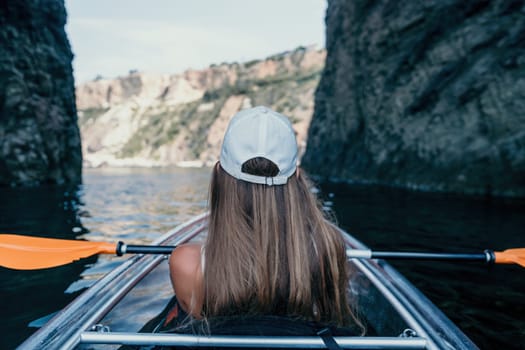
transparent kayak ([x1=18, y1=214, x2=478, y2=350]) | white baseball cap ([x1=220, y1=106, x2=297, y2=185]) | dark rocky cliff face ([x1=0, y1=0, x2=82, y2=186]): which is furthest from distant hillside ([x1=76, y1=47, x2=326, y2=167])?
white baseball cap ([x1=220, y1=106, x2=297, y2=185])

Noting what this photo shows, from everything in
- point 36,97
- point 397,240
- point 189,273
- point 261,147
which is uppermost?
point 36,97

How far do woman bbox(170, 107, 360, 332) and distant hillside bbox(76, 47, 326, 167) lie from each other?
54085mm

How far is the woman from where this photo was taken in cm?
135

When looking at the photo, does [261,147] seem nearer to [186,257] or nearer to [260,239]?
[260,239]

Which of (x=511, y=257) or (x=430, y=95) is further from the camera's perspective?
(x=430, y=95)

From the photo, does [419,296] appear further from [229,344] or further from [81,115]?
[81,115]

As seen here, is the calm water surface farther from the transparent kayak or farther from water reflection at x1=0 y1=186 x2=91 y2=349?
the transparent kayak

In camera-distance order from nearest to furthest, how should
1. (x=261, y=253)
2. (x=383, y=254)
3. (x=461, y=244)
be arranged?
(x=261, y=253) → (x=383, y=254) → (x=461, y=244)

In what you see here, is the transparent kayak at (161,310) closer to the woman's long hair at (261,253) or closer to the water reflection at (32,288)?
the woman's long hair at (261,253)

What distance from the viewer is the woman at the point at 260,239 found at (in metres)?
1.35

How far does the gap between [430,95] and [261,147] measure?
17816 millimetres

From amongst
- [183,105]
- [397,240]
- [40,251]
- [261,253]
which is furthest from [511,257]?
[183,105]

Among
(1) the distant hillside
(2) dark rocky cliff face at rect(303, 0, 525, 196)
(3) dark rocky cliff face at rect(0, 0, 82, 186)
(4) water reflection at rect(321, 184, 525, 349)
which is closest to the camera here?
(4) water reflection at rect(321, 184, 525, 349)

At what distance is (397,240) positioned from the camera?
5969 mm
